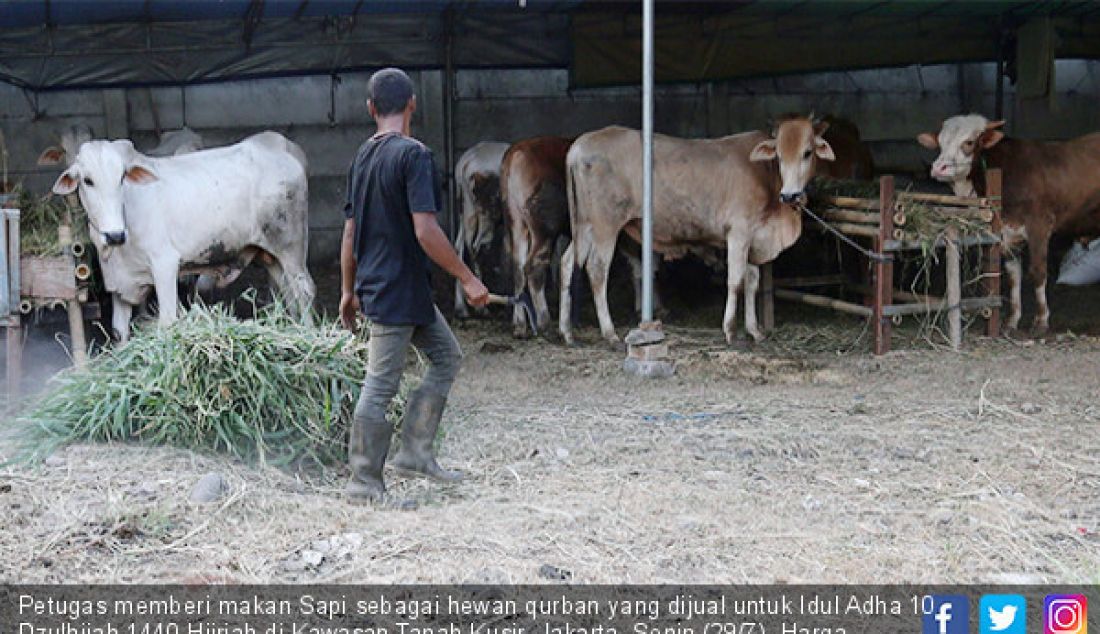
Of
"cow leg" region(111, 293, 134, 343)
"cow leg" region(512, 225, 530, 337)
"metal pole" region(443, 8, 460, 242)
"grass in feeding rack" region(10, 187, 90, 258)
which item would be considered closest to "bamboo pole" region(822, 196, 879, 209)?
"cow leg" region(512, 225, 530, 337)

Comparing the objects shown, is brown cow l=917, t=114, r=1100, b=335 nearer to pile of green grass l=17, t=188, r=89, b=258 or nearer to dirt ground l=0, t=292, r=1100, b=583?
dirt ground l=0, t=292, r=1100, b=583

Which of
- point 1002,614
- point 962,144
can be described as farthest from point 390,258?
point 962,144

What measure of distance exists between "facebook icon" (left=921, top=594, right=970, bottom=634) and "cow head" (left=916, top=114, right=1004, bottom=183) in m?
6.36

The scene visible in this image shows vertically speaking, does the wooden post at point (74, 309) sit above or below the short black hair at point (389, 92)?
below

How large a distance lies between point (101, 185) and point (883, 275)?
5316mm

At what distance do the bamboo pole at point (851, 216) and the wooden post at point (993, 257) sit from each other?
98 cm

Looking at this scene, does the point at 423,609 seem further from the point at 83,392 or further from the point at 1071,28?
the point at 1071,28

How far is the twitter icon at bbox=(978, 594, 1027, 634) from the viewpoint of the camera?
446 cm

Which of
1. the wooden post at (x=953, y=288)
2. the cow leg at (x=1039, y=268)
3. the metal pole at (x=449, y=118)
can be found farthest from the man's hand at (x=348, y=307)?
the metal pole at (x=449, y=118)

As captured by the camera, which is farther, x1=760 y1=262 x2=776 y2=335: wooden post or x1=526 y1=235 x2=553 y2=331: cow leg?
x1=526 y1=235 x2=553 y2=331: cow leg

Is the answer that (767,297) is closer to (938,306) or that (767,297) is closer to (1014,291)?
(938,306)

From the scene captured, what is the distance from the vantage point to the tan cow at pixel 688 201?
10.2m

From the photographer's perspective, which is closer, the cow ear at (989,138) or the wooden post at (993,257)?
the wooden post at (993,257)

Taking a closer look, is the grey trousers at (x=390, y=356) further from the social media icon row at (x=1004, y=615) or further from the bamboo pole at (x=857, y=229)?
the bamboo pole at (x=857, y=229)
